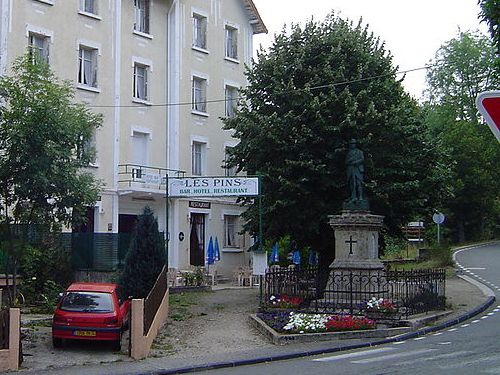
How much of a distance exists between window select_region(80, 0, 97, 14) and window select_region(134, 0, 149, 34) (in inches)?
96.7

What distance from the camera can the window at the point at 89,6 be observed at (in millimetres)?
31952

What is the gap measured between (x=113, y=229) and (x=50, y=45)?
7705mm

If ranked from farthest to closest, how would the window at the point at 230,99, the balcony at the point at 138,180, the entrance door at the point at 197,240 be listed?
the window at the point at 230,99 < the entrance door at the point at 197,240 < the balcony at the point at 138,180

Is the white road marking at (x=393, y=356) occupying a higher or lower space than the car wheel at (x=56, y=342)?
lower

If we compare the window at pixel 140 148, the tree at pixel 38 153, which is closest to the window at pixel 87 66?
the window at pixel 140 148

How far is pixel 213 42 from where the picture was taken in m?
38.4

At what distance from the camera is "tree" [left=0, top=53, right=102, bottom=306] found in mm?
18828

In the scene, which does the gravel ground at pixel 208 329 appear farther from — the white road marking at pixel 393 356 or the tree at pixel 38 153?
the tree at pixel 38 153

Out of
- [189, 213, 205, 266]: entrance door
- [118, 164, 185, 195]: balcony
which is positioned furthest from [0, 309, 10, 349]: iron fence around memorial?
[189, 213, 205, 266]: entrance door

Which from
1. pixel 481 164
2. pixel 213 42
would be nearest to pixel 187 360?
pixel 213 42

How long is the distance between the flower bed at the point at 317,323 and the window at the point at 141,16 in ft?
58.6

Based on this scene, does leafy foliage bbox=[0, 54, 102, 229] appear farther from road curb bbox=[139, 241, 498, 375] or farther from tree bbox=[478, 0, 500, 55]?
tree bbox=[478, 0, 500, 55]

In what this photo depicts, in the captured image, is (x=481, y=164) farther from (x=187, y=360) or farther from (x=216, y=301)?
(x=187, y=360)

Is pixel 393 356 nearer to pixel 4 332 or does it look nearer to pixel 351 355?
pixel 351 355
